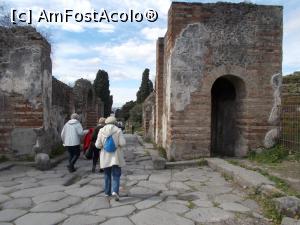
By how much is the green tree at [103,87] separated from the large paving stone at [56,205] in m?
30.8

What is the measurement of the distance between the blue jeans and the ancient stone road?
19cm

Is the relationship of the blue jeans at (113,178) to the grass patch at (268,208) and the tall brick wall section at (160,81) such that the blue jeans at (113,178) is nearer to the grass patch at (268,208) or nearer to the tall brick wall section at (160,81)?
the grass patch at (268,208)

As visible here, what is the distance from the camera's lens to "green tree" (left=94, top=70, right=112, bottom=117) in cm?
3643

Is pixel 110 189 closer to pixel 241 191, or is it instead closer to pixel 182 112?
pixel 241 191

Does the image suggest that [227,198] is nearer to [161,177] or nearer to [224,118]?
[161,177]

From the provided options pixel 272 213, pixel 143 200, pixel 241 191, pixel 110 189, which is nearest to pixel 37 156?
pixel 110 189

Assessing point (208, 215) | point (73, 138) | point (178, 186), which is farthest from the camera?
point (73, 138)

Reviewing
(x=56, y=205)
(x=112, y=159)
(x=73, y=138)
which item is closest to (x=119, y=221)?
(x=56, y=205)

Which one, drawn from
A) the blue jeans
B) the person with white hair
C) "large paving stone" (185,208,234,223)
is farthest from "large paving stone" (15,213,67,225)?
the person with white hair

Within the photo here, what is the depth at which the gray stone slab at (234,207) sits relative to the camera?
5.21m

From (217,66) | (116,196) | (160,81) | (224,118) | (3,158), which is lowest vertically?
(116,196)

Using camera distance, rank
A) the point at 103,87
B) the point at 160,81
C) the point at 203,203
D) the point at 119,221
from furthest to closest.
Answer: the point at 103,87 < the point at 160,81 < the point at 203,203 < the point at 119,221

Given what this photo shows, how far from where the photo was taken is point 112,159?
5.87 metres

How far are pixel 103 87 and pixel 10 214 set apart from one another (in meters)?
32.0
